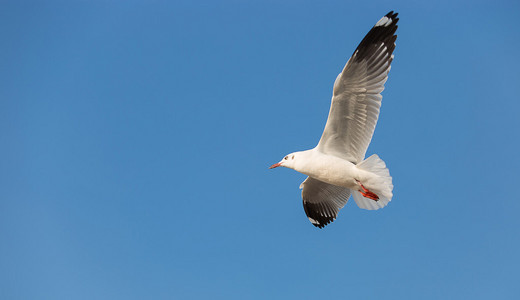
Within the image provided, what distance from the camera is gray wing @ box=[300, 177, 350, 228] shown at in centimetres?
780

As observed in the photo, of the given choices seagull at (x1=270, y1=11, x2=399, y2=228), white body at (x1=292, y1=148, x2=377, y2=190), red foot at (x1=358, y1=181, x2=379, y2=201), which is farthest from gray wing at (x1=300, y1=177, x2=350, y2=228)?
red foot at (x1=358, y1=181, x2=379, y2=201)

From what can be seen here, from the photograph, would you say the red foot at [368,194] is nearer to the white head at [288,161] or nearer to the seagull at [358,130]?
the seagull at [358,130]

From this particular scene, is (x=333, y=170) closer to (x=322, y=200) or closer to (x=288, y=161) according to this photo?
(x=288, y=161)

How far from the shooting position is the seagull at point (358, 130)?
6.11m

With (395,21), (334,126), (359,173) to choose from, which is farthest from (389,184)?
(395,21)

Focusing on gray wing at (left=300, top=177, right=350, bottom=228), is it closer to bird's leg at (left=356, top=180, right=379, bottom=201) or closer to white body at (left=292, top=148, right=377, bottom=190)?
white body at (left=292, top=148, right=377, bottom=190)

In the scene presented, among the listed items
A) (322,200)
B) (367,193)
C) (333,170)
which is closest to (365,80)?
(333,170)

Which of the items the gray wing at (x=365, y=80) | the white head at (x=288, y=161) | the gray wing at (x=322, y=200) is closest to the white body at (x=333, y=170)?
the white head at (x=288, y=161)

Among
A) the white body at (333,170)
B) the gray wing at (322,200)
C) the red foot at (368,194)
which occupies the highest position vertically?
the gray wing at (322,200)

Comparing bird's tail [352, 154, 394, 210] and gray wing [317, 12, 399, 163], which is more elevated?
gray wing [317, 12, 399, 163]

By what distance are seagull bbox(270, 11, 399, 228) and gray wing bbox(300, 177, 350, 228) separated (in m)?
0.63

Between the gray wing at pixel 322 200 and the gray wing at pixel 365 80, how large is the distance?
1.54 meters

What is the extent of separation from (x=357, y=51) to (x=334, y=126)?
96cm

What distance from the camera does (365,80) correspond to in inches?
241
